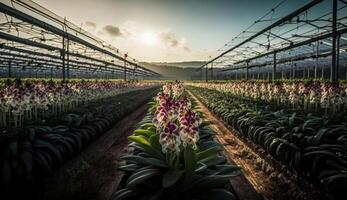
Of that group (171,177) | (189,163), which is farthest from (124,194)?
(189,163)

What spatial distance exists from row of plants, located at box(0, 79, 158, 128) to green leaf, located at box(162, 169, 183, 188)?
12.6 ft

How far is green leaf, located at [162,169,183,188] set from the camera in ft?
9.52

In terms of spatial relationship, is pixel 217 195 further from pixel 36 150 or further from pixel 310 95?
pixel 310 95

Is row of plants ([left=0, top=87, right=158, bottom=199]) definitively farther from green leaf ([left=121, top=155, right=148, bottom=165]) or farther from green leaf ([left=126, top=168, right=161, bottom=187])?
green leaf ([left=126, top=168, right=161, bottom=187])

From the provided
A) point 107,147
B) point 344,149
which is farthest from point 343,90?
point 107,147

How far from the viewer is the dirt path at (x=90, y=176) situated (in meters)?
4.03

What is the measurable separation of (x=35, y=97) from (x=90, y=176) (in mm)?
2989

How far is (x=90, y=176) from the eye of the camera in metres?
4.80

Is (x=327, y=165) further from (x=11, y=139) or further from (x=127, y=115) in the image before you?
(x=127, y=115)

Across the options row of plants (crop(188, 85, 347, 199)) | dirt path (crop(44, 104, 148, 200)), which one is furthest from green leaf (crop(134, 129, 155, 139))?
row of plants (crop(188, 85, 347, 199))

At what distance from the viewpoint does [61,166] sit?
16.7 ft

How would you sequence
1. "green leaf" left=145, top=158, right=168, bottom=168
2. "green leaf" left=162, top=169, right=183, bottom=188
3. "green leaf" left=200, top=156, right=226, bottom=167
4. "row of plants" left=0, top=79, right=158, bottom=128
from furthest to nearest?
1. "row of plants" left=0, top=79, right=158, bottom=128
2. "green leaf" left=200, top=156, right=226, bottom=167
3. "green leaf" left=145, top=158, right=168, bottom=168
4. "green leaf" left=162, top=169, right=183, bottom=188

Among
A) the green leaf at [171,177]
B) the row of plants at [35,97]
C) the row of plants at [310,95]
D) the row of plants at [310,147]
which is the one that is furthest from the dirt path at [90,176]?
the row of plants at [310,95]

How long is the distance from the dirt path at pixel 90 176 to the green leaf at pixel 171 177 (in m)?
1.25
